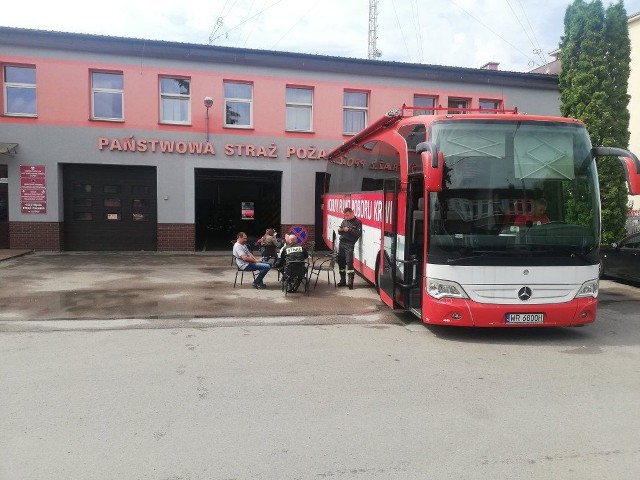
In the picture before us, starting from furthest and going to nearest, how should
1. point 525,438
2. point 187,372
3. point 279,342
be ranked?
point 279,342 → point 187,372 → point 525,438

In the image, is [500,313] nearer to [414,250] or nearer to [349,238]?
[414,250]

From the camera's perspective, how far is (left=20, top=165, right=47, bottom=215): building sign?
1617 cm

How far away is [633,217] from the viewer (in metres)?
17.1

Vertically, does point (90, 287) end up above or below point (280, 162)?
below

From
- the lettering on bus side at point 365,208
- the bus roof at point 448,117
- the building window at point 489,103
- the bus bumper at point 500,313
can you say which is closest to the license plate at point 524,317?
the bus bumper at point 500,313

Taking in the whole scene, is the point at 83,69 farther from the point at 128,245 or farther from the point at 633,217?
the point at 633,217

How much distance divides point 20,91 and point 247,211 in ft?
29.0

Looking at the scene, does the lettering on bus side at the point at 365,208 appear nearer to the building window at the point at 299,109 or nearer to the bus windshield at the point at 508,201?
the bus windshield at the point at 508,201

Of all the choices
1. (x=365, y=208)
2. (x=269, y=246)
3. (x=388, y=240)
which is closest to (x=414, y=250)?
(x=388, y=240)

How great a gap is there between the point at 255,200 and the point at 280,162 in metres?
2.99

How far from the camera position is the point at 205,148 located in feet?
56.7

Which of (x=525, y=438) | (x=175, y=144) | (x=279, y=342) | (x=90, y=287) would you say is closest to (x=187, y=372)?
(x=279, y=342)

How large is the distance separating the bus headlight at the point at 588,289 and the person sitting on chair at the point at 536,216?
1.04 m

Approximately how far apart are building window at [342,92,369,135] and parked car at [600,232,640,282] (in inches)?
378
